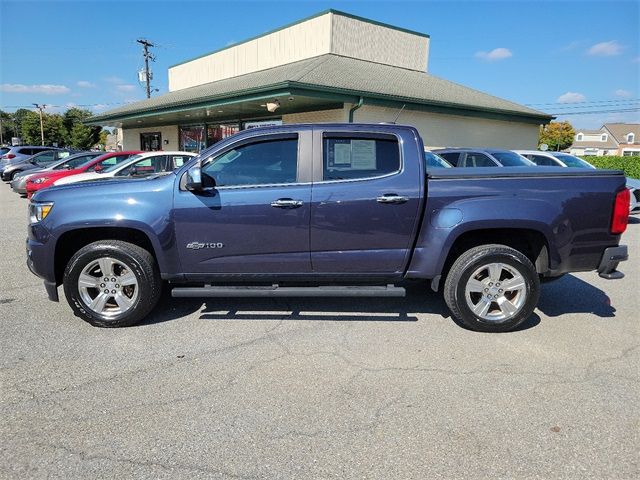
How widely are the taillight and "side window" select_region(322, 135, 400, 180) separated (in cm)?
201

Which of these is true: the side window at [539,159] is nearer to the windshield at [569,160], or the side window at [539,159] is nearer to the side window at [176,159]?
the windshield at [569,160]

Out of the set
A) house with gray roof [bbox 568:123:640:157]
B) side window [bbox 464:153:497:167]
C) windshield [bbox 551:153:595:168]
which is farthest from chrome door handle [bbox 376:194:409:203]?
house with gray roof [bbox 568:123:640:157]

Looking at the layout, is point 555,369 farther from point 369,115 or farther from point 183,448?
point 369,115

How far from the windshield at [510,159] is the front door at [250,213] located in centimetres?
794

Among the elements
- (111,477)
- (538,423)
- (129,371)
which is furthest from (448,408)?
(129,371)

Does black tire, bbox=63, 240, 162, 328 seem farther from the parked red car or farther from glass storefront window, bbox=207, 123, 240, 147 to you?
glass storefront window, bbox=207, 123, 240, 147

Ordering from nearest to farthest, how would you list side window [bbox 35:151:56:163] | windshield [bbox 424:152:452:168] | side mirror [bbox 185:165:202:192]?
side mirror [bbox 185:165:202:192], windshield [bbox 424:152:452:168], side window [bbox 35:151:56:163]

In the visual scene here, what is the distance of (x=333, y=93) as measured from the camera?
13.8m

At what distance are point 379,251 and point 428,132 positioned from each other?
48.6ft

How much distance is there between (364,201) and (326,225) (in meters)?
0.41

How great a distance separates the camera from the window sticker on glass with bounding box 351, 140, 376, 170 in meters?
4.24

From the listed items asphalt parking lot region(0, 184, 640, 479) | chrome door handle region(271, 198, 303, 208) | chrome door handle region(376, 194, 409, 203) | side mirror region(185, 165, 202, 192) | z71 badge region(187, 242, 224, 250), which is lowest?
asphalt parking lot region(0, 184, 640, 479)

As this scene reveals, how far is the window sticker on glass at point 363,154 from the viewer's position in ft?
13.9

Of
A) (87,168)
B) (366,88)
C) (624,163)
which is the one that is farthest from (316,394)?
(624,163)
